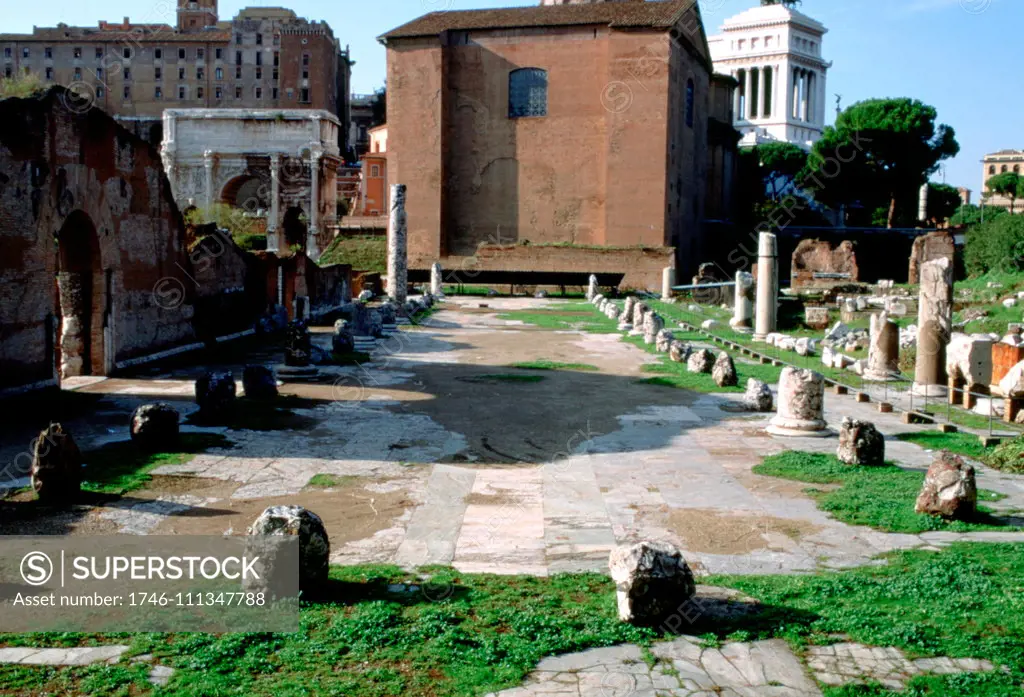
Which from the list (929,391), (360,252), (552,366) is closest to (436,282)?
(360,252)

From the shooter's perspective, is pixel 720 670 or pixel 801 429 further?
pixel 801 429

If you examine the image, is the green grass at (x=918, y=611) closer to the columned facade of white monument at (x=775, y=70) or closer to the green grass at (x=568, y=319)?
the green grass at (x=568, y=319)

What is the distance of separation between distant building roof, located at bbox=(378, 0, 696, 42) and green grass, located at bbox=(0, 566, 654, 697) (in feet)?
124

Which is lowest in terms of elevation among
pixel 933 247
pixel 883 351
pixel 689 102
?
pixel 883 351

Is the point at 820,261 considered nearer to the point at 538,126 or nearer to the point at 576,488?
the point at 538,126

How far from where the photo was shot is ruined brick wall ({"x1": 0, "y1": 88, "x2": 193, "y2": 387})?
11.4 meters

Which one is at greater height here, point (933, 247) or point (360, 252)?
point (933, 247)

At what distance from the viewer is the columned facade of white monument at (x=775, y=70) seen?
280 feet

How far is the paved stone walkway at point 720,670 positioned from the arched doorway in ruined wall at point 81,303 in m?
10.8

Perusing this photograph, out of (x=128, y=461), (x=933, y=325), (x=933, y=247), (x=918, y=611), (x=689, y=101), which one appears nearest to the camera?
(x=918, y=611)

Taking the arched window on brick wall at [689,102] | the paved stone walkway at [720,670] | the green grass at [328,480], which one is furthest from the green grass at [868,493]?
the arched window on brick wall at [689,102]

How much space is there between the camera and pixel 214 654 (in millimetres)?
4418

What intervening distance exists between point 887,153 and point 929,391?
46.8 meters

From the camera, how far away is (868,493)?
24.8 feet
